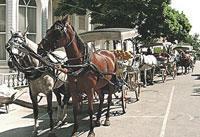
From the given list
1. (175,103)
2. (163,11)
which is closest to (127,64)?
(175,103)

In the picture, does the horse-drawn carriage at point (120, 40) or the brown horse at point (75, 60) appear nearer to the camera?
the brown horse at point (75, 60)

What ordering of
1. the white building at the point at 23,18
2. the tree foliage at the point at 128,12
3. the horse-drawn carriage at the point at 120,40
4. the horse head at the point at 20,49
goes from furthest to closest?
the tree foliage at the point at 128,12 < the white building at the point at 23,18 < the horse-drawn carriage at the point at 120,40 < the horse head at the point at 20,49

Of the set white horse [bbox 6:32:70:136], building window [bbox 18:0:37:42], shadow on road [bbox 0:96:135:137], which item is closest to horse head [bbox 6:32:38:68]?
white horse [bbox 6:32:70:136]

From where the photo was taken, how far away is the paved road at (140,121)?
32.5 feet

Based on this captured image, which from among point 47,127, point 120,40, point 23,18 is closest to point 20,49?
point 47,127

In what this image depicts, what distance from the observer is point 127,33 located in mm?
13797

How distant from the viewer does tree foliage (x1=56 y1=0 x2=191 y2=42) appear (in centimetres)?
2850

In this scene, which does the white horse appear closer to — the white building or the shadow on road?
the shadow on road

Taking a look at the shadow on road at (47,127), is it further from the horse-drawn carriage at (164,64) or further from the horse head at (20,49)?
the horse-drawn carriage at (164,64)

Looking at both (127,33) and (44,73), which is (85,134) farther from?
(127,33)

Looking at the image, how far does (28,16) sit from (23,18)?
0.47 m

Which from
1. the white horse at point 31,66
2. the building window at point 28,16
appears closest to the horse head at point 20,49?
the white horse at point 31,66

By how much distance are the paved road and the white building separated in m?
9.83

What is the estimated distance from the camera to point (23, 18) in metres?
25.0
